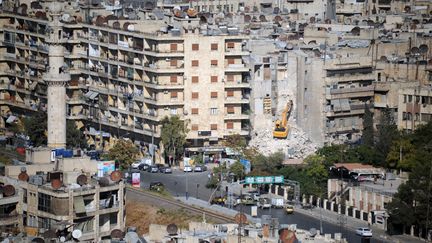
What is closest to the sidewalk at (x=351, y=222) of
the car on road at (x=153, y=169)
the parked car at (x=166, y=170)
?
the parked car at (x=166, y=170)

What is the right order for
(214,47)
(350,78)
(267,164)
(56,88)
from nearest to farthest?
(56,88), (267,164), (214,47), (350,78)

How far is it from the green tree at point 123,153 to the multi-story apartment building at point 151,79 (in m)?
2.10

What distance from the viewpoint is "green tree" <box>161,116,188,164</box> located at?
8450cm

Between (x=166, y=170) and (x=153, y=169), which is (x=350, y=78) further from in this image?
(x=153, y=169)

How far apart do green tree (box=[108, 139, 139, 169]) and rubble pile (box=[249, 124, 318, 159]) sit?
5.21 meters

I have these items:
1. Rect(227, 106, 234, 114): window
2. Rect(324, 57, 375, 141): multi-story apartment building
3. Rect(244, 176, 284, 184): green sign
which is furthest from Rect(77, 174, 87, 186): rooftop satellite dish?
Rect(324, 57, 375, 141): multi-story apartment building

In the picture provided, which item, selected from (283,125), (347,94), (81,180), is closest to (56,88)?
(283,125)

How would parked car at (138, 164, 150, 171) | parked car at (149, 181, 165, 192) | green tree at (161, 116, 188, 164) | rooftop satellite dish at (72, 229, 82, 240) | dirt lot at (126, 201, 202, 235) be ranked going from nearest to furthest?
rooftop satellite dish at (72, 229, 82, 240)
dirt lot at (126, 201, 202, 235)
parked car at (149, 181, 165, 192)
parked car at (138, 164, 150, 171)
green tree at (161, 116, 188, 164)

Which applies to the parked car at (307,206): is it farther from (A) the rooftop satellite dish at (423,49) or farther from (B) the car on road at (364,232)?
(A) the rooftop satellite dish at (423,49)

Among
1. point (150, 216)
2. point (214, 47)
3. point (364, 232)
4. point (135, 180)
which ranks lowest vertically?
point (364, 232)

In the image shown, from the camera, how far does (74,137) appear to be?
3406 inches

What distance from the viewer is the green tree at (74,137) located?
8562cm

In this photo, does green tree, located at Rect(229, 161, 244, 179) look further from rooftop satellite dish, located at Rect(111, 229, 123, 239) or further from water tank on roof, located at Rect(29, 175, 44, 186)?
rooftop satellite dish, located at Rect(111, 229, 123, 239)

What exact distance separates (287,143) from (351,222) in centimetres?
1324
